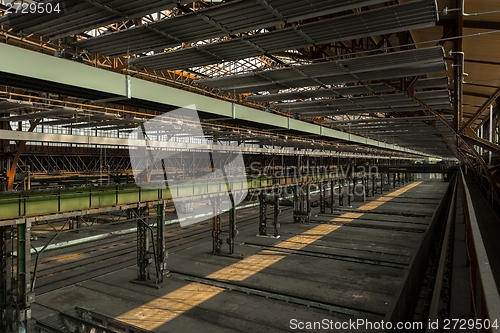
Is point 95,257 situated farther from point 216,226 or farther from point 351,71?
point 351,71

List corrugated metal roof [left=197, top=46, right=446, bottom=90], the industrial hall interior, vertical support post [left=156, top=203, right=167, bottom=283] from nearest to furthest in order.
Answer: the industrial hall interior, corrugated metal roof [left=197, top=46, right=446, bottom=90], vertical support post [left=156, top=203, right=167, bottom=283]

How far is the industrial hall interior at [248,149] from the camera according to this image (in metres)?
5.45

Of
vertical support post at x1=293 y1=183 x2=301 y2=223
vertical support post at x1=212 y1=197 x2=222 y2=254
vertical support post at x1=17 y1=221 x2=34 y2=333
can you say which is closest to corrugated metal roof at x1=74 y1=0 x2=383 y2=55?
vertical support post at x1=17 y1=221 x2=34 y2=333

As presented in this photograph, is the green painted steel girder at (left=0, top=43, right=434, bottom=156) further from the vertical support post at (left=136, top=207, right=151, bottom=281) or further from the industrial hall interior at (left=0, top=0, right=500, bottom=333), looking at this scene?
the vertical support post at (left=136, top=207, right=151, bottom=281)

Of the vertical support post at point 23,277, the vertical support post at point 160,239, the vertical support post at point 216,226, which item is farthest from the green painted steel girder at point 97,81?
the vertical support post at point 216,226

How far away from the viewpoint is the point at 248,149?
2345 cm

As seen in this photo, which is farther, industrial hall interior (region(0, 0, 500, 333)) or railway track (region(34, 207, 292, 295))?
railway track (region(34, 207, 292, 295))

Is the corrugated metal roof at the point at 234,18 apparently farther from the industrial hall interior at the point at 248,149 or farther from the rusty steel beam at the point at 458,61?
the rusty steel beam at the point at 458,61

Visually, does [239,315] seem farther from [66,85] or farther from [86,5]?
[86,5]

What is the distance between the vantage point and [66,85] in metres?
5.88

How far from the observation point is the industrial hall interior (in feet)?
17.9

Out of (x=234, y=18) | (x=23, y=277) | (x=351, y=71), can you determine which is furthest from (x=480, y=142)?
(x=23, y=277)

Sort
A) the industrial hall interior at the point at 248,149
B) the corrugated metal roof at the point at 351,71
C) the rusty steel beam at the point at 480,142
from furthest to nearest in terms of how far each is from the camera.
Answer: the rusty steel beam at the point at 480,142
the corrugated metal roof at the point at 351,71
the industrial hall interior at the point at 248,149

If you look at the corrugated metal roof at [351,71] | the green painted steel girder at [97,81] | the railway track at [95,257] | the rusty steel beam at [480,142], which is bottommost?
the railway track at [95,257]
